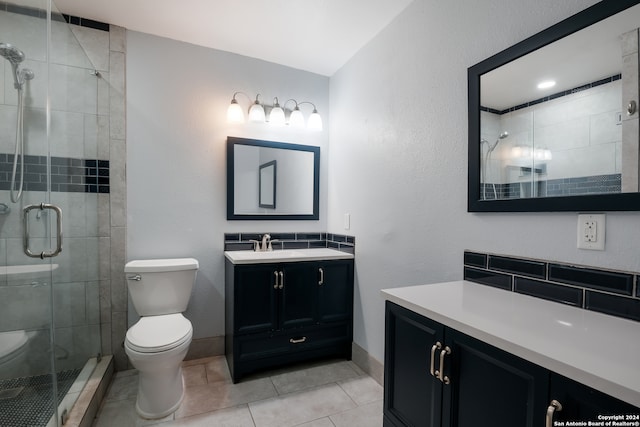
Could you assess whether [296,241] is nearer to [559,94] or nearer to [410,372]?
[410,372]

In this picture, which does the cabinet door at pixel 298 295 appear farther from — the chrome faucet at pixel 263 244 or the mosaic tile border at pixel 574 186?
the mosaic tile border at pixel 574 186

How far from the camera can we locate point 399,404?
1244 millimetres

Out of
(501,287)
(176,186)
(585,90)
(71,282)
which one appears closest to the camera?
(585,90)

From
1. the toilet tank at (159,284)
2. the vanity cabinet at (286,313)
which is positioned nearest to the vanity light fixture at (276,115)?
the vanity cabinet at (286,313)

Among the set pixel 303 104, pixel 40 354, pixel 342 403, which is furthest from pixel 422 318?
pixel 303 104

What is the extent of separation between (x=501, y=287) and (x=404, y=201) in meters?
0.77

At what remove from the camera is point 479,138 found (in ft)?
4.82

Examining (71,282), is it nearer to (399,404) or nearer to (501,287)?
(399,404)

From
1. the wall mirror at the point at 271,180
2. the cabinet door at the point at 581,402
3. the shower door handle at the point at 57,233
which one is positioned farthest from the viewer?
the wall mirror at the point at 271,180

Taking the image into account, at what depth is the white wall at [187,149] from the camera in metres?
2.30

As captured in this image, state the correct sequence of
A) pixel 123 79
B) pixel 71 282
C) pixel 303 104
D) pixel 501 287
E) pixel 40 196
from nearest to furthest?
pixel 501 287
pixel 40 196
pixel 71 282
pixel 123 79
pixel 303 104

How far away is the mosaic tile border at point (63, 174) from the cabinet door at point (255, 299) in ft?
3.77

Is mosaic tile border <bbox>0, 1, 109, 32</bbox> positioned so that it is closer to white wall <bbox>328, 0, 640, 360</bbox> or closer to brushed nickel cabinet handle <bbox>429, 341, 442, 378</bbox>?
white wall <bbox>328, 0, 640, 360</bbox>

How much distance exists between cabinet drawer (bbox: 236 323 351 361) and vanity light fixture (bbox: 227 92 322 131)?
5.65 ft
